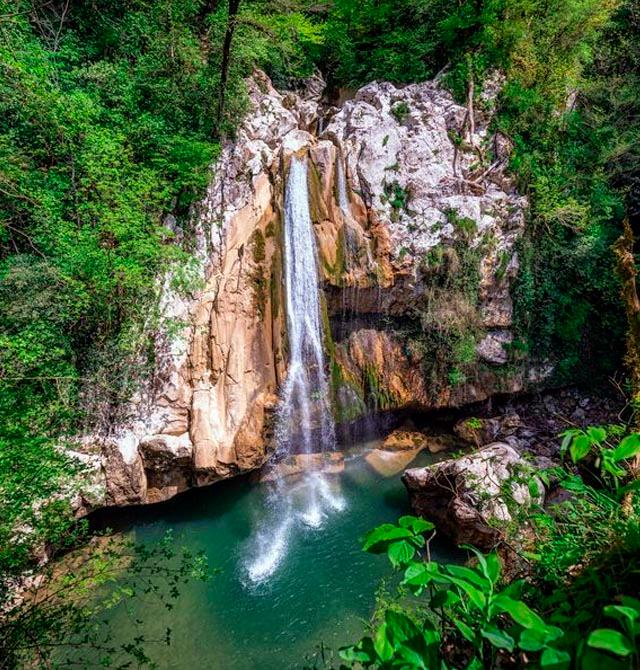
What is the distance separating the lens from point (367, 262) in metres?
10.0

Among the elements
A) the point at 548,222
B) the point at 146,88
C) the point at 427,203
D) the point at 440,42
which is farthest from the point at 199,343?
the point at 440,42

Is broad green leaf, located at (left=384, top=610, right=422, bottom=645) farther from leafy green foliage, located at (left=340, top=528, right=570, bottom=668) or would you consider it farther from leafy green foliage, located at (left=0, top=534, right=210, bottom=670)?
leafy green foliage, located at (left=0, top=534, right=210, bottom=670)

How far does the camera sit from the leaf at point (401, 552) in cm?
120

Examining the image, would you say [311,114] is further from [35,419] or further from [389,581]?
[389,581]

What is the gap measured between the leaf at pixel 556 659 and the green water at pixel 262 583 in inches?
155

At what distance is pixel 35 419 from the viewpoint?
4.82 m

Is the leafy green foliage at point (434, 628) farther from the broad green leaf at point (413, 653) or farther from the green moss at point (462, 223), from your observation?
the green moss at point (462, 223)

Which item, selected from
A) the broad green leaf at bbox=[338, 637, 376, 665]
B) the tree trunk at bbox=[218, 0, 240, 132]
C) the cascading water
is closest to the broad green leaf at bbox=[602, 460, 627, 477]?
the broad green leaf at bbox=[338, 637, 376, 665]

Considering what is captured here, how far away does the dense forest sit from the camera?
4070 mm

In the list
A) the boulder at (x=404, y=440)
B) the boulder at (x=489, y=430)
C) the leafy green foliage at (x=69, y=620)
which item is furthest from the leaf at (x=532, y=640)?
the boulder at (x=489, y=430)

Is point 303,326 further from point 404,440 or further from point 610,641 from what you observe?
point 610,641

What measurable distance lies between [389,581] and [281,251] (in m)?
7.78

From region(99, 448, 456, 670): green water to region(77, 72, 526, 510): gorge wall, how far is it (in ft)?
4.29

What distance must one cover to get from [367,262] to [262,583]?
786 centimetres
